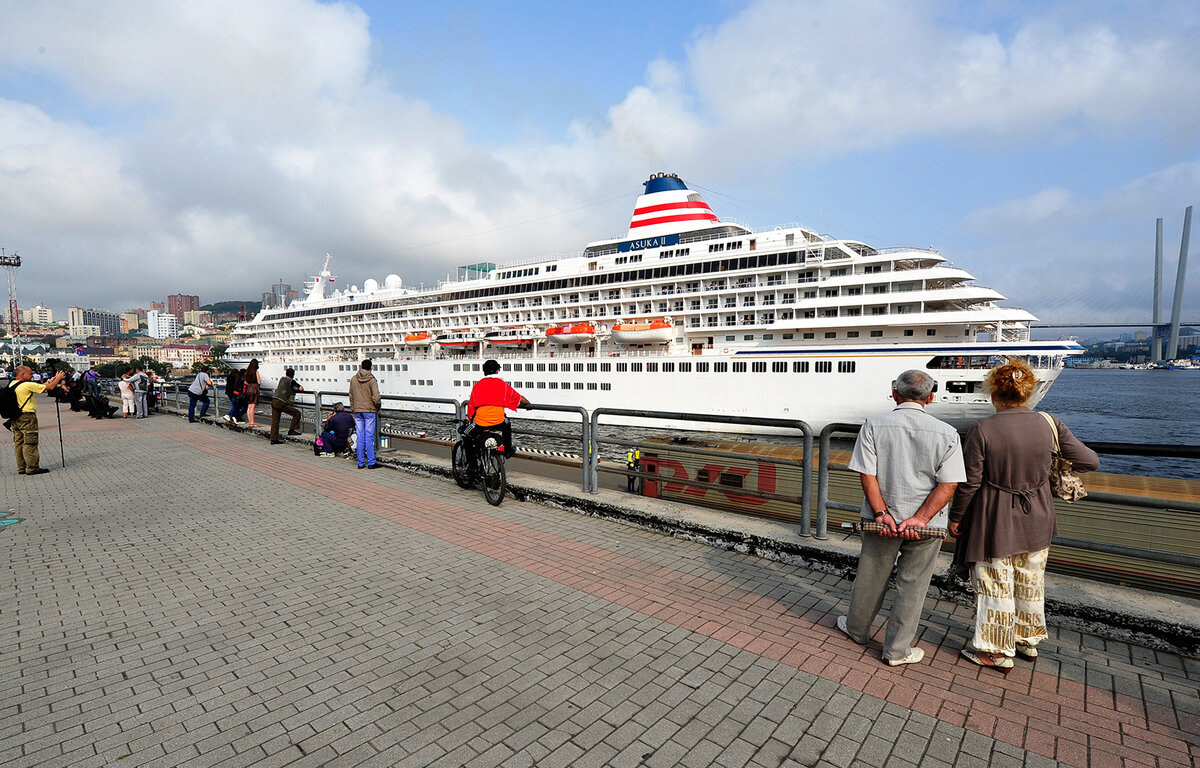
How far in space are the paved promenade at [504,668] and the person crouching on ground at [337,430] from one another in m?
4.16

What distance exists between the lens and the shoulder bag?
2984mm

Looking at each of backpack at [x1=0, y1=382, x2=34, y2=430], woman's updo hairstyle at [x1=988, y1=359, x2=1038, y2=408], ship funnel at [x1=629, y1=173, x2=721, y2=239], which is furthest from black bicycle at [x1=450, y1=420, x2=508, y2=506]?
ship funnel at [x1=629, y1=173, x2=721, y2=239]

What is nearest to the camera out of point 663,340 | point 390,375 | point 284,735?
point 284,735

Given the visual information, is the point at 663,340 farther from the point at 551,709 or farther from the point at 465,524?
the point at 551,709

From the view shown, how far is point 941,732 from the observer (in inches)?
98.0

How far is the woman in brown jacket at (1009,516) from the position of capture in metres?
2.93

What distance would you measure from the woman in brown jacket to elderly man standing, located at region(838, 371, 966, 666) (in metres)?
0.20

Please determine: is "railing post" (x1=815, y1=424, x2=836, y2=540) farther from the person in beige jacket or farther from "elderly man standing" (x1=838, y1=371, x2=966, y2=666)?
the person in beige jacket

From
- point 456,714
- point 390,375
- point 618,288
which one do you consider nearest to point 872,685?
point 456,714

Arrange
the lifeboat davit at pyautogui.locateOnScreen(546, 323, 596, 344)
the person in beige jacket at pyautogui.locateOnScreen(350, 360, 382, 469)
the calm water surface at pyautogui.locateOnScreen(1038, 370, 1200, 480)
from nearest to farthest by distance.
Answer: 1. the person in beige jacket at pyautogui.locateOnScreen(350, 360, 382, 469)
2. the calm water surface at pyautogui.locateOnScreen(1038, 370, 1200, 480)
3. the lifeboat davit at pyautogui.locateOnScreen(546, 323, 596, 344)

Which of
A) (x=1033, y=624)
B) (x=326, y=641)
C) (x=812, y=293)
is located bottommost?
(x=326, y=641)

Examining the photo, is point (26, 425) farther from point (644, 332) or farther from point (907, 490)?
point (644, 332)

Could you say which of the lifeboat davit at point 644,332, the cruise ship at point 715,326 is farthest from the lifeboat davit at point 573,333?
the lifeboat davit at point 644,332

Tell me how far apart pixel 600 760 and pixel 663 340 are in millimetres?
28946
